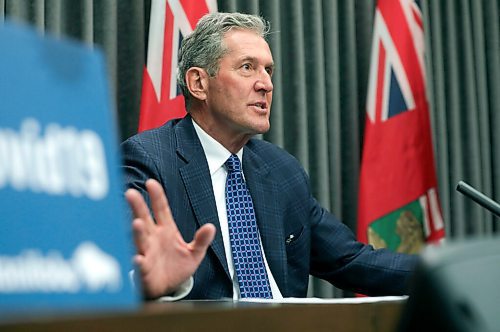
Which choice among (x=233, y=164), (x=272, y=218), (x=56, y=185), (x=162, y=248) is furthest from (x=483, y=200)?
(x=56, y=185)

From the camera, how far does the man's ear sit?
8.07 ft

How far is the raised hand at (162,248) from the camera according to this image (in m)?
1.03

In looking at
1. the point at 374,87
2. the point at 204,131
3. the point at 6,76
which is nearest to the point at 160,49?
the point at 204,131

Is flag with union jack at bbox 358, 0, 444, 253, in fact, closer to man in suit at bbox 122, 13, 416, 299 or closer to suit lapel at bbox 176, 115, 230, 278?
man in suit at bbox 122, 13, 416, 299

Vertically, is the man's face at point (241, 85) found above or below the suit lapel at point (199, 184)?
above

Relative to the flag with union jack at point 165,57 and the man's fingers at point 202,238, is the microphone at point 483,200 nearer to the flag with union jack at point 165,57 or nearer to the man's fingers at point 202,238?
the man's fingers at point 202,238

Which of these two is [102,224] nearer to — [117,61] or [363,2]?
[117,61]

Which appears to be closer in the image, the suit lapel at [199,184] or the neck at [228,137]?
the suit lapel at [199,184]

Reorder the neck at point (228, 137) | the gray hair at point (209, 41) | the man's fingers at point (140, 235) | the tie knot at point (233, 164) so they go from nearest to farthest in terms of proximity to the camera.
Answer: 1. the man's fingers at point (140, 235)
2. the tie knot at point (233, 164)
3. the neck at point (228, 137)
4. the gray hair at point (209, 41)

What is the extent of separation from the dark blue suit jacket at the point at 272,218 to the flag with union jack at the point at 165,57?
0.34 meters

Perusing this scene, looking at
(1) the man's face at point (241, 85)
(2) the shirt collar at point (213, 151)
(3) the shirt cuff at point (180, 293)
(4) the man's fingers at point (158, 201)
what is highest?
(1) the man's face at point (241, 85)

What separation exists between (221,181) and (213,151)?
4.2 inches

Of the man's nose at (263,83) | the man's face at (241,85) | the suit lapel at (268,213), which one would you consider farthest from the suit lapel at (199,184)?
the man's nose at (263,83)

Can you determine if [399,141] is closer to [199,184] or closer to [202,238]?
[199,184]
